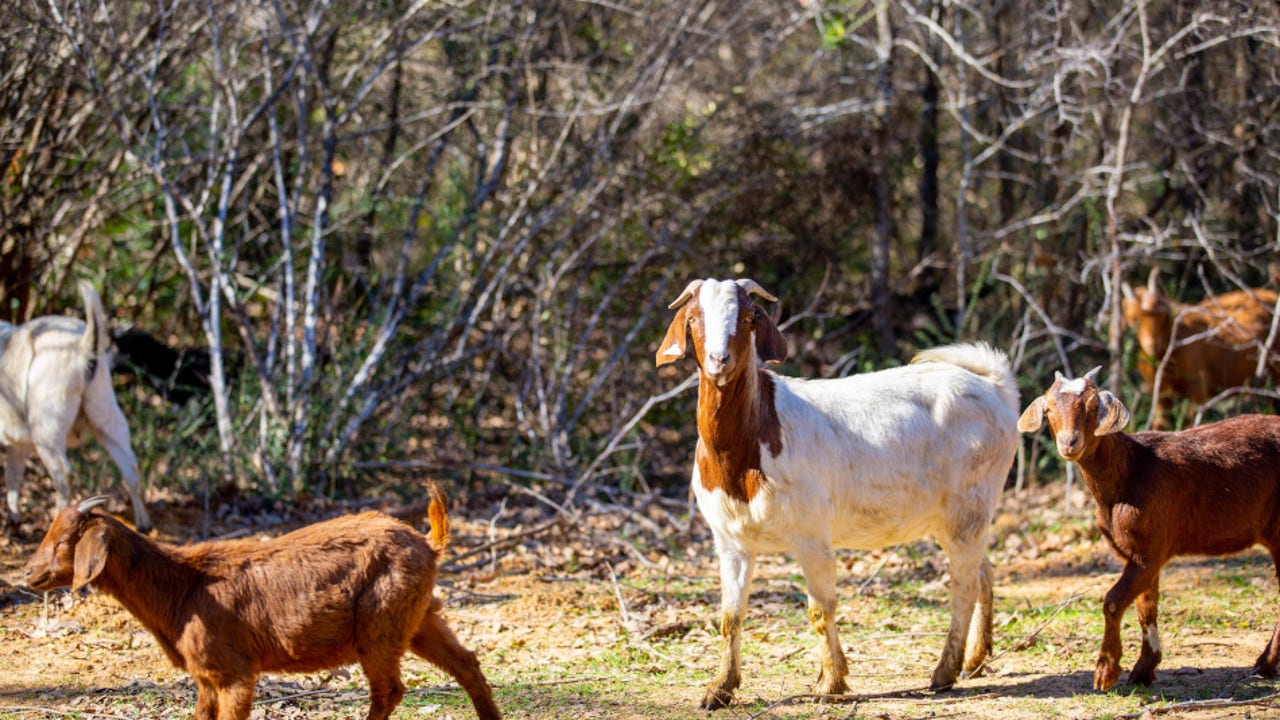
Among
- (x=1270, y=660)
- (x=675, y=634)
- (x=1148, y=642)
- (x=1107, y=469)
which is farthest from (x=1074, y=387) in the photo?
(x=675, y=634)

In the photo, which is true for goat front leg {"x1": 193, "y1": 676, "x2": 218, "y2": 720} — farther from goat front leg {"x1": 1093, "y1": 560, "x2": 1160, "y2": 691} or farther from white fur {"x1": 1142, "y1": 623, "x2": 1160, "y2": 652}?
white fur {"x1": 1142, "y1": 623, "x2": 1160, "y2": 652}

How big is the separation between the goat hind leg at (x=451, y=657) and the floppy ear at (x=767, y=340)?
72.9 inches

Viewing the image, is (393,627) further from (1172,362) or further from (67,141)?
(1172,362)

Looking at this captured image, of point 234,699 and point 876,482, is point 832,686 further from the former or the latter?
point 234,699

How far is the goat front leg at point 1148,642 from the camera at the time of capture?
5852 millimetres

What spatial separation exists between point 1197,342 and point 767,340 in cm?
749

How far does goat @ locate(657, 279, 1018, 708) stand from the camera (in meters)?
5.70

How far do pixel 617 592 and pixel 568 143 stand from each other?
5571 millimetres

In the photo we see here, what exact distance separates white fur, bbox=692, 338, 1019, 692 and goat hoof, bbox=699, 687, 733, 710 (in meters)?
0.05

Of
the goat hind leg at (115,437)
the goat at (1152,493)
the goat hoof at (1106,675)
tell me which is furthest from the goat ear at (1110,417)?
the goat hind leg at (115,437)

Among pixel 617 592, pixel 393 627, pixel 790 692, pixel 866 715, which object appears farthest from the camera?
pixel 617 592

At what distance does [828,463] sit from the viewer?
5930 mm

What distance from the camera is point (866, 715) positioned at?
5.55 metres

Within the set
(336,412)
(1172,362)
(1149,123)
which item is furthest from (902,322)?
(336,412)
